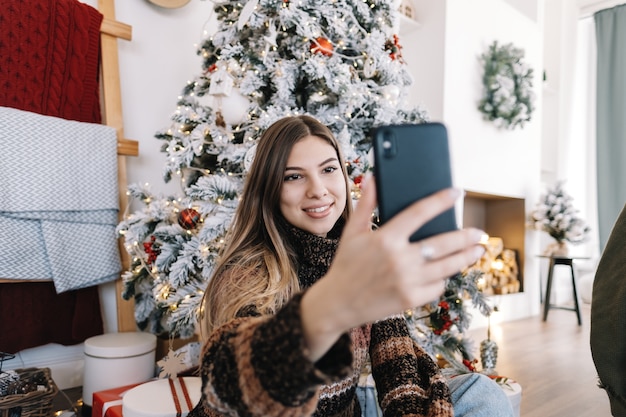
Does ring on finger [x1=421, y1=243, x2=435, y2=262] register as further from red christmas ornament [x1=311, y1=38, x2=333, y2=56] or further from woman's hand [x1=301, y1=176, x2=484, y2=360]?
red christmas ornament [x1=311, y1=38, x2=333, y2=56]

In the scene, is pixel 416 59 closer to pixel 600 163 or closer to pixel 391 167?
pixel 600 163

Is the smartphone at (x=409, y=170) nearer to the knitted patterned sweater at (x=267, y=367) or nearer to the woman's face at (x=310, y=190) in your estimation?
the knitted patterned sweater at (x=267, y=367)

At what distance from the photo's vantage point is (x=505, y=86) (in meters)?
3.05

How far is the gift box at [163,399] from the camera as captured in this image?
1122mm

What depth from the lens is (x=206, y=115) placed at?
1.61 metres

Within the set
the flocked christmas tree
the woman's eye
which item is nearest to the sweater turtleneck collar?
the woman's eye

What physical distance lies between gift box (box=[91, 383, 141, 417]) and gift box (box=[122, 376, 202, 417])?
0.24 ft

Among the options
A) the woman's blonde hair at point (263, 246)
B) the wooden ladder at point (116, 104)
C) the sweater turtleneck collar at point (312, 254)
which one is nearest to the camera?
the woman's blonde hair at point (263, 246)

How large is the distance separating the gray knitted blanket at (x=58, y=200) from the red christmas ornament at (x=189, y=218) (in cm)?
51

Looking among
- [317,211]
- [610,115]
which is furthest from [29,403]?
[610,115]

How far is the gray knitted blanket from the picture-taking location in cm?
154

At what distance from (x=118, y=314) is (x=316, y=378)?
65.3 inches

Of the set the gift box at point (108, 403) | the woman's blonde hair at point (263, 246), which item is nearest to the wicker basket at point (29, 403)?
the gift box at point (108, 403)

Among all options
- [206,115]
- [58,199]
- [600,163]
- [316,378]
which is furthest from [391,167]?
[600,163]
